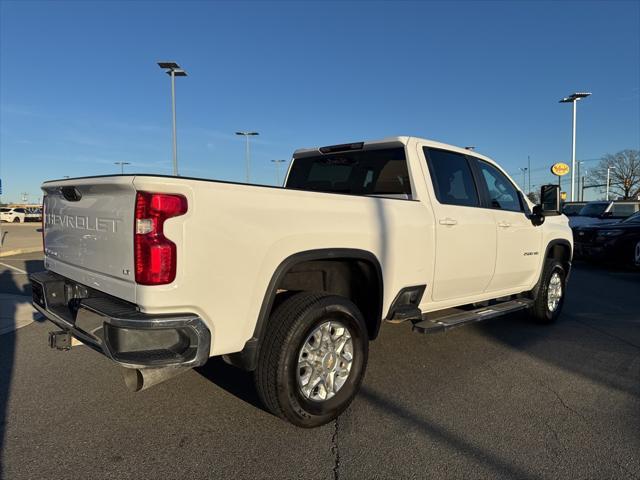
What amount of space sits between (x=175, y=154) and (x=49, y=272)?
1886cm

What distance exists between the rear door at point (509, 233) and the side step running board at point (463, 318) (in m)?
0.20

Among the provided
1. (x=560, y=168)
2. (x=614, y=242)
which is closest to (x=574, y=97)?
(x=560, y=168)

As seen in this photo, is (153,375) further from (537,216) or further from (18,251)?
(18,251)

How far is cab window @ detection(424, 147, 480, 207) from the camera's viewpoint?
13.9 ft

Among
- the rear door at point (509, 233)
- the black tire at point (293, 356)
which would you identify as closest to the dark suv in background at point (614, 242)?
the rear door at point (509, 233)

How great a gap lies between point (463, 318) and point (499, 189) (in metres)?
1.71

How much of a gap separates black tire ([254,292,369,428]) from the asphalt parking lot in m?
0.15

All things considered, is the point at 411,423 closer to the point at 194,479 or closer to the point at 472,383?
the point at 472,383

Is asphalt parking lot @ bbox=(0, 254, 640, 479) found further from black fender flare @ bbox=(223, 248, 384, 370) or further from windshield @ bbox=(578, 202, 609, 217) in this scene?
windshield @ bbox=(578, 202, 609, 217)

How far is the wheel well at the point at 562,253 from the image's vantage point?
6168mm

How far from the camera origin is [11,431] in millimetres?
3016

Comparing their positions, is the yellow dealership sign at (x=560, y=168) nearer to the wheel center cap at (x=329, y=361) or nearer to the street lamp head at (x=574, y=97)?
the street lamp head at (x=574, y=97)

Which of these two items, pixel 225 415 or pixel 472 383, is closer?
pixel 225 415

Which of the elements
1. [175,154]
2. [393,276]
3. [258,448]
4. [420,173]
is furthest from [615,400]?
[175,154]
